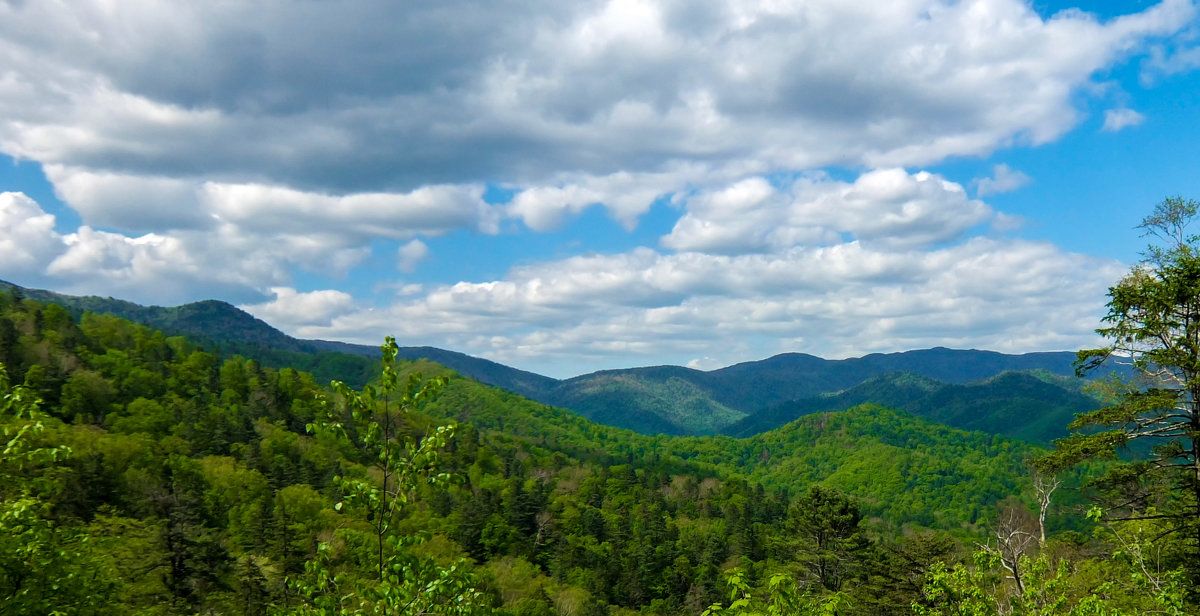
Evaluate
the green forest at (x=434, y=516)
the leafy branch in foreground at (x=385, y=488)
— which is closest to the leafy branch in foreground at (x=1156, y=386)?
the green forest at (x=434, y=516)

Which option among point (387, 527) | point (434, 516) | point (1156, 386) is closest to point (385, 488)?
point (387, 527)

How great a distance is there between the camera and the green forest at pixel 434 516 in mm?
10125

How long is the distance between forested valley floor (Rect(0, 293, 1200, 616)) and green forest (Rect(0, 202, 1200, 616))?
0.15m

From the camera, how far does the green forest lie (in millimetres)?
10125

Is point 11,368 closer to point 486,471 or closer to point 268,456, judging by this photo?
point 268,456

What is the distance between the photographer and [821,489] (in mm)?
63594

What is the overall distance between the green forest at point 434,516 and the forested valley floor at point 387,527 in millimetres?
147

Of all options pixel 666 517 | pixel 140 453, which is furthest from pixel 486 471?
pixel 140 453

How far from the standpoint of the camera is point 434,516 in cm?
10794

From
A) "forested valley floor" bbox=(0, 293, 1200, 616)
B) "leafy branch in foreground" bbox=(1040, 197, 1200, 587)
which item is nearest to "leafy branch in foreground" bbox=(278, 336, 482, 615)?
"forested valley floor" bbox=(0, 293, 1200, 616)

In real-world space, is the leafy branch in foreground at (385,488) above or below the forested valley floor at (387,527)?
above

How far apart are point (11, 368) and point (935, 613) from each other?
140 metres

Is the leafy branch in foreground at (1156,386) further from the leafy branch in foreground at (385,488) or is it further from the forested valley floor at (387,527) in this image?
the leafy branch in foreground at (385,488)

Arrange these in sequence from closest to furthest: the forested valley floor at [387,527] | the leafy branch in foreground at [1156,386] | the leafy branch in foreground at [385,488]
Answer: the leafy branch in foreground at [385,488] < the forested valley floor at [387,527] < the leafy branch in foreground at [1156,386]
